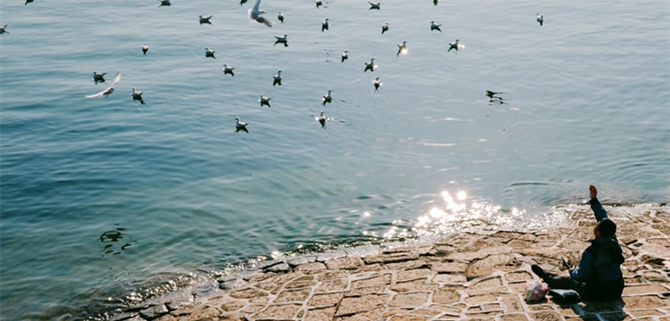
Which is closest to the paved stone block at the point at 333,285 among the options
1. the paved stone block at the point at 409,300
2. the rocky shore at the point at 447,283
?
the rocky shore at the point at 447,283

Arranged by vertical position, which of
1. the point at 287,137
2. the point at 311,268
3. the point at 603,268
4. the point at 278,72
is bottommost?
the point at 311,268

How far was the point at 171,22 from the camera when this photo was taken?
37531mm

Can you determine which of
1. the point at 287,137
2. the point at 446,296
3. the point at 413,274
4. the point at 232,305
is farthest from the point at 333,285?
the point at 287,137

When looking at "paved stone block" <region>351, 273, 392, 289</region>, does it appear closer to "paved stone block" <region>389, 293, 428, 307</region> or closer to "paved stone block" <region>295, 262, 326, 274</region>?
"paved stone block" <region>389, 293, 428, 307</region>

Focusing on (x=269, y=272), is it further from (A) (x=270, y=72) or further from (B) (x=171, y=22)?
(B) (x=171, y=22)

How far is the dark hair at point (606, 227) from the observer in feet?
33.6

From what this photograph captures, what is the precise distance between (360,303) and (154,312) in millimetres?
4442

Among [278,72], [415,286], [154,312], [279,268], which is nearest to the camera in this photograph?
[415,286]

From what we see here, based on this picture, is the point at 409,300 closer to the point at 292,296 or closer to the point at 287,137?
the point at 292,296

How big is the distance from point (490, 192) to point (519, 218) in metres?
1.86

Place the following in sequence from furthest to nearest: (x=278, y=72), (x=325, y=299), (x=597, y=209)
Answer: (x=278, y=72) → (x=325, y=299) → (x=597, y=209)

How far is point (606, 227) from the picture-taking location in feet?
33.8

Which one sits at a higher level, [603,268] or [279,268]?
[603,268]

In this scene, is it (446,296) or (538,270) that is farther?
(446,296)
